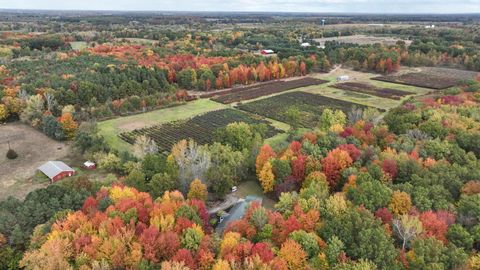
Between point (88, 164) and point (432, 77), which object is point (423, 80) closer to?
point (432, 77)

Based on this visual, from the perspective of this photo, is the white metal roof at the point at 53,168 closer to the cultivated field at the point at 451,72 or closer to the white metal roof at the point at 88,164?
the white metal roof at the point at 88,164

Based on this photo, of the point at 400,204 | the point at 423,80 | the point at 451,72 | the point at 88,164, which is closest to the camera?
the point at 400,204

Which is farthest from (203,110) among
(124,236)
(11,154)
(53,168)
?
(124,236)

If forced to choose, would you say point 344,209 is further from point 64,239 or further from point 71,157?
point 71,157

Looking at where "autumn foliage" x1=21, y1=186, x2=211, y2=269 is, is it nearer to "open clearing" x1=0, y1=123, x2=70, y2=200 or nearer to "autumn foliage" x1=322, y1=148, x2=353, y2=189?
"autumn foliage" x1=322, y1=148, x2=353, y2=189

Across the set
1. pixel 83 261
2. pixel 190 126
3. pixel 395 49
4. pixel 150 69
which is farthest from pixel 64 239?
pixel 395 49

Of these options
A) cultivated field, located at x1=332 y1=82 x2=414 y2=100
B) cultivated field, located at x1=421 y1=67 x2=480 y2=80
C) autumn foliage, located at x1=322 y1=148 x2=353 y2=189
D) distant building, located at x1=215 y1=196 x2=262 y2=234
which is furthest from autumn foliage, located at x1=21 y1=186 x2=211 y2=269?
cultivated field, located at x1=421 y1=67 x2=480 y2=80
